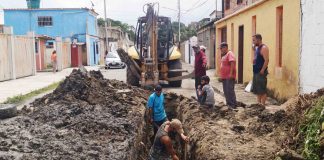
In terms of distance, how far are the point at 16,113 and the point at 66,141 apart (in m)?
3.81

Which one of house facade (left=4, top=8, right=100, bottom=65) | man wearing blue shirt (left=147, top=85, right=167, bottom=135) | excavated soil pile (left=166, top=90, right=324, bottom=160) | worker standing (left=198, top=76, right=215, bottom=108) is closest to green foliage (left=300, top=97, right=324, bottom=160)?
excavated soil pile (left=166, top=90, right=324, bottom=160)

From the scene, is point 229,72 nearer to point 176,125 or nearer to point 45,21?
point 176,125

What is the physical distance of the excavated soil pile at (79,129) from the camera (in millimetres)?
6039

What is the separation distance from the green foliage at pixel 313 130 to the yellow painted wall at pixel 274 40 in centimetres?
492

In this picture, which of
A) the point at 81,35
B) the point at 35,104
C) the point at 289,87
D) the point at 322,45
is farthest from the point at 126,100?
the point at 81,35

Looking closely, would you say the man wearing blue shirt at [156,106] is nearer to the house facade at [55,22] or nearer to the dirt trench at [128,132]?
the dirt trench at [128,132]

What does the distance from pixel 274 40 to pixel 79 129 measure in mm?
7190

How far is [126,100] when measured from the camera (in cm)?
1122

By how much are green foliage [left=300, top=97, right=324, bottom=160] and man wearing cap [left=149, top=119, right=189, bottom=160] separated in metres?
2.44

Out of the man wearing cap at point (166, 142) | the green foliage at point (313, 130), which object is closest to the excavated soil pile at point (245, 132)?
the green foliage at point (313, 130)

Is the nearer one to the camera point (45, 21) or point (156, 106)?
point (156, 106)

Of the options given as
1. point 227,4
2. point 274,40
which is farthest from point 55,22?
point 274,40

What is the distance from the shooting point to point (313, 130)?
5.22 m

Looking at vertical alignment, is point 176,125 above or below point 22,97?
above
